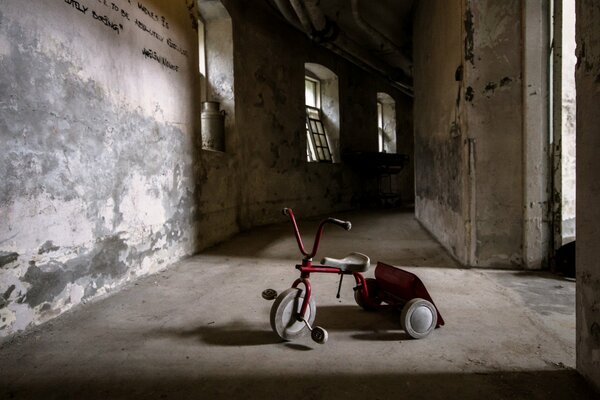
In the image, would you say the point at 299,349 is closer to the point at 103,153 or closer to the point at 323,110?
the point at 103,153

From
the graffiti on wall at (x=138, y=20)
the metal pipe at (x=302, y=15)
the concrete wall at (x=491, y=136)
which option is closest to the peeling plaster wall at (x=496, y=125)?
the concrete wall at (x=491, y=136)

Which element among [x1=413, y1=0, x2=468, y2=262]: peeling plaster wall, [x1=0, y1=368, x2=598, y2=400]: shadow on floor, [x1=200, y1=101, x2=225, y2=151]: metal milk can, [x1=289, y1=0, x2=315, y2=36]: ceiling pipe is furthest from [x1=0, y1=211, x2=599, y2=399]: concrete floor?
[x1=289, y1=0, x2=315, y2=36]: ceiling pipe

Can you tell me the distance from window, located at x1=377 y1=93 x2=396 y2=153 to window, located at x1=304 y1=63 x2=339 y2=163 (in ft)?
8.92

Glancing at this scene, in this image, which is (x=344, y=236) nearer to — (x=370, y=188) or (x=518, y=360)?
(x=518, y=360)

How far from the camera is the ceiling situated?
20.5 feet

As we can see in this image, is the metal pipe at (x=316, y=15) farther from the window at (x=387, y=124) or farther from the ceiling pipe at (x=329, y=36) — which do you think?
the window at (x=387, y=124)

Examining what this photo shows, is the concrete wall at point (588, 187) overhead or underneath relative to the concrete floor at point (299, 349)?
overhead

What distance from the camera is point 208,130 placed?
515cm

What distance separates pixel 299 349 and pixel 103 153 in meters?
2.03

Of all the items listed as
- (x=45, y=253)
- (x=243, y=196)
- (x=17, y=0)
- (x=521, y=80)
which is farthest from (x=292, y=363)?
(x=243, y=196)

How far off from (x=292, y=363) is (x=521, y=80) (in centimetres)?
290

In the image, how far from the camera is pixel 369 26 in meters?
6.66

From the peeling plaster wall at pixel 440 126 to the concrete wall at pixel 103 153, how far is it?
8.72 feet

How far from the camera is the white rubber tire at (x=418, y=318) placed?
6.28ft
